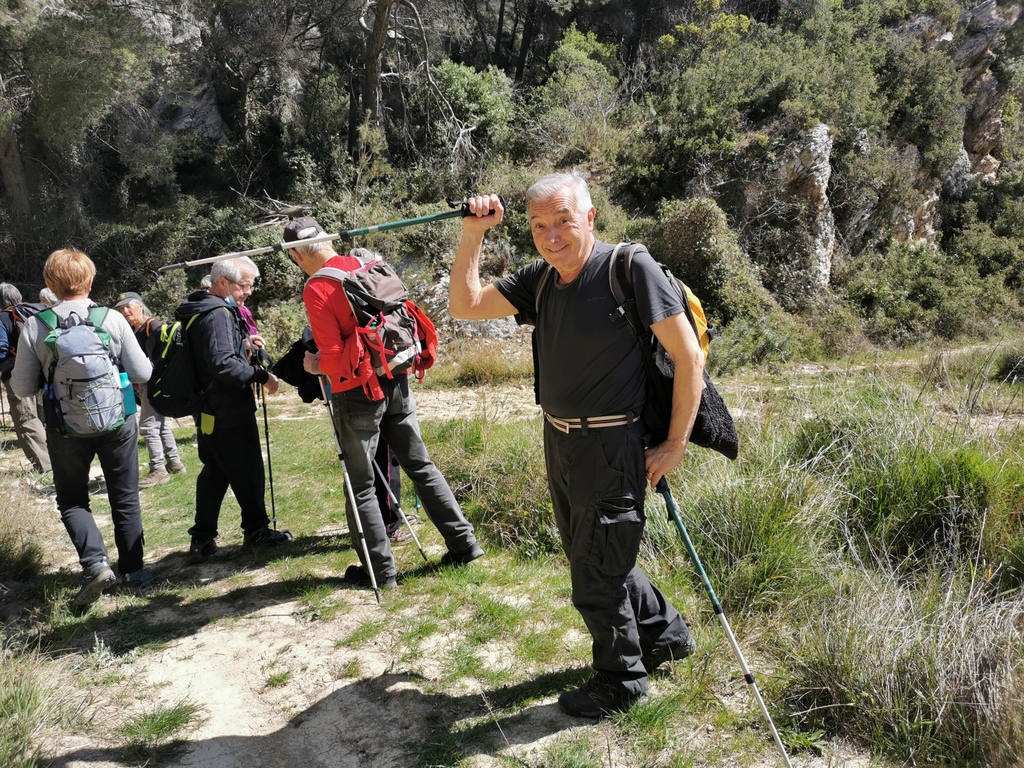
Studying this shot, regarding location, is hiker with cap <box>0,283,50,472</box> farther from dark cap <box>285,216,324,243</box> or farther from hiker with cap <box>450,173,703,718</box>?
hiker with cap <box>450,173,703,718</box>

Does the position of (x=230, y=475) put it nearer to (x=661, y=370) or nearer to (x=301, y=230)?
(x=301, y=230)

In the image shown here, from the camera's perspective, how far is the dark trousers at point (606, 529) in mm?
2602

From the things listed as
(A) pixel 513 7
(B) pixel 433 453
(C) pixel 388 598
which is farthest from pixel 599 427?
(A) pixel 513 7

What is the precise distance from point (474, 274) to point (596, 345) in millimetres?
719

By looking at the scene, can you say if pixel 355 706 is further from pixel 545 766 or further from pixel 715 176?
pixel 715 176

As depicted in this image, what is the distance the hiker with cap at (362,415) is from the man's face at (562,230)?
154 cm

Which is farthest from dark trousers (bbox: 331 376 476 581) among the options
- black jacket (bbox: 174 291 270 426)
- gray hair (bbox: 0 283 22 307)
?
gray hair (bbox: 0 283 22 307)

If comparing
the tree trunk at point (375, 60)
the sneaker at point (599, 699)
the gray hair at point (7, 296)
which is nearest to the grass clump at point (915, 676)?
the sneaker at point (599, 699)

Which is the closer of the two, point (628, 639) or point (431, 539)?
point (628, 639)

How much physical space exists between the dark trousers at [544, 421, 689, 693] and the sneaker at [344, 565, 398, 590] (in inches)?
65.5

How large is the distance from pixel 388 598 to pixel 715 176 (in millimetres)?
16183

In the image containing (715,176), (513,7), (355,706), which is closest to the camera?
(355,706)

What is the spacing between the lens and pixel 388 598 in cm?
404

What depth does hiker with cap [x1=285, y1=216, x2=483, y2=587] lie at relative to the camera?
3.76 m
